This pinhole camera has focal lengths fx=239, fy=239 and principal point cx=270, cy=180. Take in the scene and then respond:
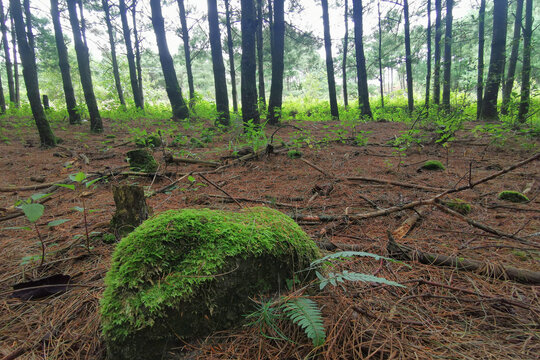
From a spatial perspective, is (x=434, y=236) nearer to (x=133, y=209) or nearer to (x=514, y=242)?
(x=514, y=242)

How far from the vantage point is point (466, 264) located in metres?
1.69

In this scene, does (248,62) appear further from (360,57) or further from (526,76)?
(526,76)

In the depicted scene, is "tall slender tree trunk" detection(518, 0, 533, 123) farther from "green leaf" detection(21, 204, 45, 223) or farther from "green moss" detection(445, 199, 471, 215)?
"green leaf" detection(21, 204, 45, 223)

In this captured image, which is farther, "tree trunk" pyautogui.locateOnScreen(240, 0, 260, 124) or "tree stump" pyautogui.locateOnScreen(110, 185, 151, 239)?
"tree trunk" pyautogui.locateOnScreen(240, 0, 260, 124)

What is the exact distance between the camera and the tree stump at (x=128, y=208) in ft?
7.11

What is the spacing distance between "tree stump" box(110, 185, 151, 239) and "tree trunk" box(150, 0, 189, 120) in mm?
8017

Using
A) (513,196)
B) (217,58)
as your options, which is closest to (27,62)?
(217,58)

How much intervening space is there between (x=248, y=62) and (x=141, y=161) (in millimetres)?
5147

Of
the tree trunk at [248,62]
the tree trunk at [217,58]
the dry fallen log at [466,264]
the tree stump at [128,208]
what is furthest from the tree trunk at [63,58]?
the dry fallen log at [466,264]

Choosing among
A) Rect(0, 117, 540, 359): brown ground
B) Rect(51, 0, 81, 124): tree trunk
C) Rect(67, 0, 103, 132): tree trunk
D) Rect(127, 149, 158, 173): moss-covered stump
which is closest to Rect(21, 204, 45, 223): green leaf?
Rect(0, 117, 540, 359): brown ground

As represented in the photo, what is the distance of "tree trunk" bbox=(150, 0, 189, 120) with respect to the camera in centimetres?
911

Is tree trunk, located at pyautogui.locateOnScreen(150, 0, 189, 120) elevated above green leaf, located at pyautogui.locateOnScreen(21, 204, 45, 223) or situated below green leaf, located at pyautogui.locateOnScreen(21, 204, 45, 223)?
above

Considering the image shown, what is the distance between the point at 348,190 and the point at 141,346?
2915 mm

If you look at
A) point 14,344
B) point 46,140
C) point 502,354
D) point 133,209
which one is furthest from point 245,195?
point 46,140
